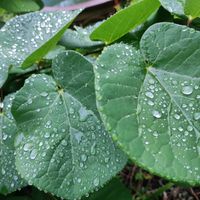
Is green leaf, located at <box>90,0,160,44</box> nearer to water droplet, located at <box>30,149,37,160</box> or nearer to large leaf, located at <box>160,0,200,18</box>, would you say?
large leaf, located at <box>160,0,200,18</box>

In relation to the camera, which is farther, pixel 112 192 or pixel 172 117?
pixel 112 192

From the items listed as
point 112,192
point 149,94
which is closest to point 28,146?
point 149,94

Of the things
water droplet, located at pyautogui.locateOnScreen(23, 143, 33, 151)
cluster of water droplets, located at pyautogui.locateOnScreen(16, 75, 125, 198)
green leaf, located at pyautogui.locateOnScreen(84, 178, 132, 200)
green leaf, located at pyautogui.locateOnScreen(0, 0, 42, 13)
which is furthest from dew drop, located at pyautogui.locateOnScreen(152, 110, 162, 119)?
green leaf, located at pyautogui.locateOnScreen(0, 0, 42, 13)

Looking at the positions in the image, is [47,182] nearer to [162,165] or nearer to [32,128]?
[32,128]

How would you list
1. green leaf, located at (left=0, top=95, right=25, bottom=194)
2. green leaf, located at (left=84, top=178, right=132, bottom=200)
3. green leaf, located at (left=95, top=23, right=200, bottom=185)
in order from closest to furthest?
green leaf, located at (left=95, top=23, right=200, bottom=185) < green leaf, located at (left=0, top=95, right=25, bottom=194) < green leaf, located at (left=84, top=178, right=132, bottom=200)

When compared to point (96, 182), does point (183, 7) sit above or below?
above

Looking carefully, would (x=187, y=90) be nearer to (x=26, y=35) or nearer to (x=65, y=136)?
(x=65, y=136)
